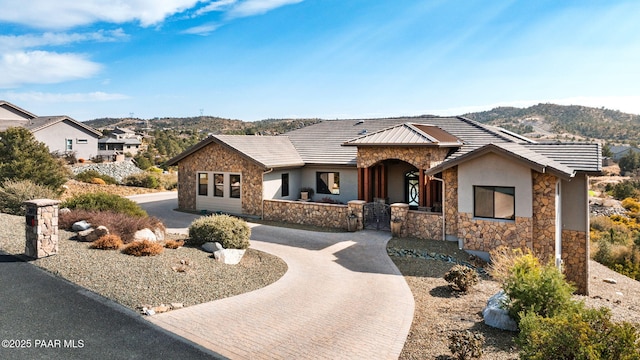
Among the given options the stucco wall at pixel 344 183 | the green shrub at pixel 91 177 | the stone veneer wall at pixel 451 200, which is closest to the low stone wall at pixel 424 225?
the stone veneer wall at pixel 451 200

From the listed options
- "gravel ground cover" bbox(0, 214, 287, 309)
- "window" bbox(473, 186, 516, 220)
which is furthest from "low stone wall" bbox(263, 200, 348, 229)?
"gravel ground cover" bbox(0, 214, 287, 309)

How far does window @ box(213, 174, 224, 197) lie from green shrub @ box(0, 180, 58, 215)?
325 inches

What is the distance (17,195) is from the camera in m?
18.5

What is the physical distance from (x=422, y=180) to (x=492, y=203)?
13.5ft

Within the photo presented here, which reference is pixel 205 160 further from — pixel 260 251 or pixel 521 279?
pixel 521 279

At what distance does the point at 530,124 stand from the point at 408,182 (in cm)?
8525

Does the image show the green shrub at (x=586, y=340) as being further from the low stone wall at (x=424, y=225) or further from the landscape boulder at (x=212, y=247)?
the low stone wall at (x=424, y=225)

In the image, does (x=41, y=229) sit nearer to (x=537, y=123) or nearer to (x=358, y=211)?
(x=358, y=211)

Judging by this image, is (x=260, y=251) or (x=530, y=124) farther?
(x=530, y=124)

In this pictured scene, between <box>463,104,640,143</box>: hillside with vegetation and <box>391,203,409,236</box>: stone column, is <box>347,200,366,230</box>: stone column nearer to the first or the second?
<box>391,203,409,236</box>: stone column

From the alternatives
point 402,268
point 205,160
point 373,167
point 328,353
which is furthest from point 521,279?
point 205,160

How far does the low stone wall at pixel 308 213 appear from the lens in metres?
20.6

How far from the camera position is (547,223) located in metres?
15.9

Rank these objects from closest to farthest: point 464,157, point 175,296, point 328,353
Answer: point 328,353 → point 175,296 → point 464,157
